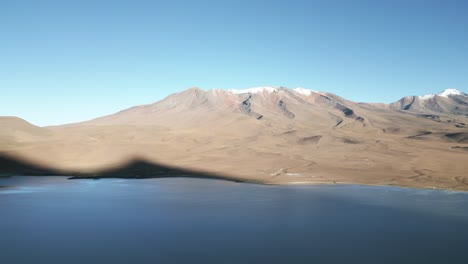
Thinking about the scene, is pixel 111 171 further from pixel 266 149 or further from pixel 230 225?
pixel 266 149

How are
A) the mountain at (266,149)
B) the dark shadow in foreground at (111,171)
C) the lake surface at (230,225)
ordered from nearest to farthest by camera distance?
1. the lake surface at (230,225)
2. the dark shadow in foreground at (111,171)
3. the mountain at (266,149)

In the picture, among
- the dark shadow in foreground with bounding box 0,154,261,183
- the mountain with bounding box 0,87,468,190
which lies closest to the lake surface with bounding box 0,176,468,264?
the dark shadow in foreground with bounding box 0,154,261,183

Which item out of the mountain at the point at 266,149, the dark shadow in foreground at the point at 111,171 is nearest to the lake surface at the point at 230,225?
the dark shadow in foreground at the point at 111,171

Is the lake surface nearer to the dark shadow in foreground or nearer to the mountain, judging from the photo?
the dark shadow in foreground

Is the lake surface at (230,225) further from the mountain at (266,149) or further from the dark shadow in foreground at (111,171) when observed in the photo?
the mountain at (266,149)

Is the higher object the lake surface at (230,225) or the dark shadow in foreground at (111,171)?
the dark shadow in foreground at (111,171)

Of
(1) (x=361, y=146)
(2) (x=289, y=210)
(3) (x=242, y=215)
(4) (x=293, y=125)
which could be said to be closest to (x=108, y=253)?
(3) (x=242, y=215)
